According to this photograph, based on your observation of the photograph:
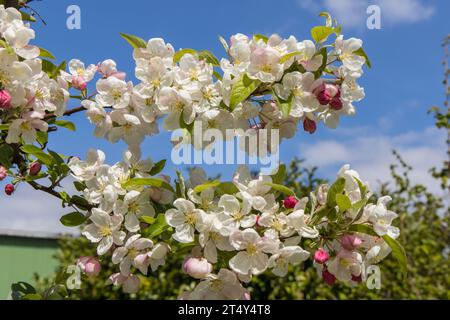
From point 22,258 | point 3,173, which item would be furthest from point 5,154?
point 22,258

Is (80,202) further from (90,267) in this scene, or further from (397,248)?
(397,248)

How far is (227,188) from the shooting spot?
66.4 inches

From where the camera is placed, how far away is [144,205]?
1.76 meters

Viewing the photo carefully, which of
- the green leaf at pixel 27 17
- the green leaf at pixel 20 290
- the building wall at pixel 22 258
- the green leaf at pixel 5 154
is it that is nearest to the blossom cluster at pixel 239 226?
the green leaf at pixel 5 154

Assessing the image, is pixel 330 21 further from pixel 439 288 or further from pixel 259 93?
pixel 439 288

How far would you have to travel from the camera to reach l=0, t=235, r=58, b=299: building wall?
9952 mm

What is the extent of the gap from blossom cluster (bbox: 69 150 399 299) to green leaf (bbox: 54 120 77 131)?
0.53m

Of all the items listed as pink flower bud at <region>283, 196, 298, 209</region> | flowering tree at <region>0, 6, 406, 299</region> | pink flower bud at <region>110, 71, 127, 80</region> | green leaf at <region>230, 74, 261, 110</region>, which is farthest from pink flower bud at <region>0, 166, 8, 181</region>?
pink flower bud at <region>283, 196, 298, 209</region>

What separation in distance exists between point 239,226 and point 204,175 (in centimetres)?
25

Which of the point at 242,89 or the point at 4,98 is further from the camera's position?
the point at 4,98

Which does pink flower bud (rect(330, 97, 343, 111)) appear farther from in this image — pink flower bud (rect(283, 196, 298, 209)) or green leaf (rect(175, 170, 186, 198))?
green leaf (rect(175, 170, 186, 198))

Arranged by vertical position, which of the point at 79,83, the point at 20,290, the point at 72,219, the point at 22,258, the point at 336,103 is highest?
the point at 22,258
